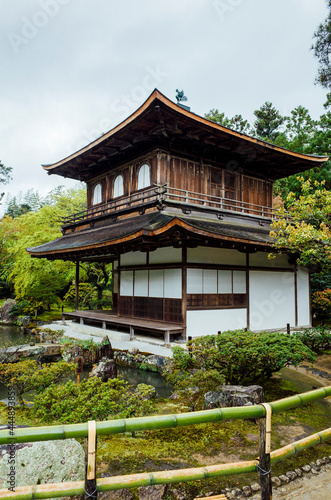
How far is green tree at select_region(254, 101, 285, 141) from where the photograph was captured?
108ft

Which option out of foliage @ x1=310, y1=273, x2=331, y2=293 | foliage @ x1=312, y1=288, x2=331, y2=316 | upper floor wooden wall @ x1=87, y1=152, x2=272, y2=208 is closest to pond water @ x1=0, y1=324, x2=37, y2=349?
upper floor wooden wall @ x1=87, y1=152, x2=272, y2=208

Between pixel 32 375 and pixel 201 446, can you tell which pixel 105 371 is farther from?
pixel 201 446

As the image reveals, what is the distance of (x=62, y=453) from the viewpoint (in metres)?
3.02

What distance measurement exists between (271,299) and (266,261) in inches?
58.2

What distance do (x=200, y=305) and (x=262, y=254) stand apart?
147 inches

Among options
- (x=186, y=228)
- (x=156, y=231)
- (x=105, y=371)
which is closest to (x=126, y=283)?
(x=156, y=231)

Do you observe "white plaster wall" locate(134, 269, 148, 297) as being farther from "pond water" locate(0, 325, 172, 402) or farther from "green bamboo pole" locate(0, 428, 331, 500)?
"green bamboo pole" locate(0, 428, 331, 500)

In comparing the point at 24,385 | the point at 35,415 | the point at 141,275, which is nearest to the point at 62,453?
the point at 35,415

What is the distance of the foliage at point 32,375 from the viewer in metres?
5.28

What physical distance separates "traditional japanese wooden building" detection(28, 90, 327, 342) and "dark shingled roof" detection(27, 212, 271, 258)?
0.04 meters

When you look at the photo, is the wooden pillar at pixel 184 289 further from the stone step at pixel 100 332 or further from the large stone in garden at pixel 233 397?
the large stone in garden at pixel 233 397

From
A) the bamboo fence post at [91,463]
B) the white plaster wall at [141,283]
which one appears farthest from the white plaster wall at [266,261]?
the bamboo fence post at [91,463]

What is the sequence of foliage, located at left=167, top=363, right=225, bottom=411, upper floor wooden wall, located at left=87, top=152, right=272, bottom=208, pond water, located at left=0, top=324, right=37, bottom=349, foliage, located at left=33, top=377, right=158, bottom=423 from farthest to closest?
pond water, located at left=0, top=324, right=37, bottom=349, upper floor wooden wall, located at left=87, top=152, right=272, bottom=208, foliage, located at left=167, top=363, right=225, bottom=411, foliage, located at left=33, top=377, right=158, bottom=423

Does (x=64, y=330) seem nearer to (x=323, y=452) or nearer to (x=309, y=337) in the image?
(x=309, y=337)
